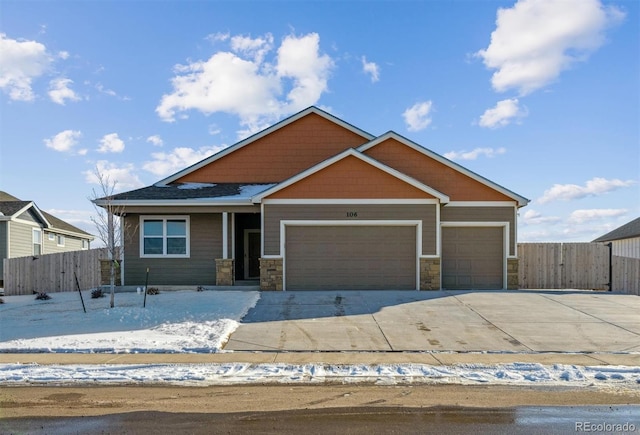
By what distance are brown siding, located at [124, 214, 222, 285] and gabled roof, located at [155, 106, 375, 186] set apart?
11.0 ft

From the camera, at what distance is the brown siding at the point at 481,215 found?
18.9 m

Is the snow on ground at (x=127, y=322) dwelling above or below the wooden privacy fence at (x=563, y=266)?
below

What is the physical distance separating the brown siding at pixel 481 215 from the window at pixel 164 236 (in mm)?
9772

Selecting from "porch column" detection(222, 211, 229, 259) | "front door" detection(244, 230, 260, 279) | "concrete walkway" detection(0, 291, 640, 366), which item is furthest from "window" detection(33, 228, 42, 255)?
"concrete walkway" detection(0, 291, 640, 366)

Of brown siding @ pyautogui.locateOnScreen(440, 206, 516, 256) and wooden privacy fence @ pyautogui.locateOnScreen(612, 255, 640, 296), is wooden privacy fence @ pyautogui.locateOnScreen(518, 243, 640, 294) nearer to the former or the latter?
wooden privacy fence @ pyautogui.locateOnScreen(612, 255, 640, 296)

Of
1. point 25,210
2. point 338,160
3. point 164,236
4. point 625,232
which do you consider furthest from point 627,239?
point 25,210

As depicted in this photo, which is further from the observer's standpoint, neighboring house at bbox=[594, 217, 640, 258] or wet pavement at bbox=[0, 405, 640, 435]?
neighboring house at bbox=[594, 217, 640, 258]

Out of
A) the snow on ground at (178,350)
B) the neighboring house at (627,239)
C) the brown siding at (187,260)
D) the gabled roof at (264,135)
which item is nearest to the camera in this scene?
the snow on ground at (178,350)

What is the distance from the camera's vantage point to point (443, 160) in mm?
19438

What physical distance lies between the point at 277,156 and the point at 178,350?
12.8m

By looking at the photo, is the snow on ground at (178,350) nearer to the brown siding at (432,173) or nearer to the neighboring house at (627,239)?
the brown siding at (432,173)

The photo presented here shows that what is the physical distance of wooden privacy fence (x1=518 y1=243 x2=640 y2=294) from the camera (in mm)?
19766

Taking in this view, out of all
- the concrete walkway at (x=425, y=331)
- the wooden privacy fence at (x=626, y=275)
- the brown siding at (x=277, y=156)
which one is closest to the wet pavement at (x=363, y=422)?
the concrete walkway at (x=425, y=331)

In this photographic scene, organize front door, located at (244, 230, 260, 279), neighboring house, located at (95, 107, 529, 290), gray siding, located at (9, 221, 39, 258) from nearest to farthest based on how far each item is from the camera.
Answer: neighboring house, located at (95, 107, 529, 290) < front door, located at (244, 230, 260, 279) < gray siding, located at (9, 221, 39, 258)
